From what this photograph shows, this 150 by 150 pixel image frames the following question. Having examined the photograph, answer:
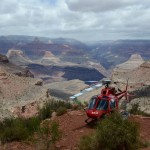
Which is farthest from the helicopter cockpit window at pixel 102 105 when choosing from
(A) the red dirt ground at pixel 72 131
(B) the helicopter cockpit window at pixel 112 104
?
(A) the red dirt ground at pixel 72 131

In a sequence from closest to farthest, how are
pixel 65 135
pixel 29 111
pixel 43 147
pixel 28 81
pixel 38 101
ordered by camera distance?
pixel 43 147 < pixel 65 135 < pixel 29 111 < pixel 38 101 < pixel 28 81

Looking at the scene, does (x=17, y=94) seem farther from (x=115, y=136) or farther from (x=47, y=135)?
(x=115, y=136)

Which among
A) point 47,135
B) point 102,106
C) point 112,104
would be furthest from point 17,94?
point 47,135

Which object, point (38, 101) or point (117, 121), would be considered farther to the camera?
point (38, 101)

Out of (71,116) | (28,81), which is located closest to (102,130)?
(71,116)

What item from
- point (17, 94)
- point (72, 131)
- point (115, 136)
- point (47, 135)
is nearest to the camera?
point (115, 136)

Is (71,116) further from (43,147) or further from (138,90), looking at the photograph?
(138,90)

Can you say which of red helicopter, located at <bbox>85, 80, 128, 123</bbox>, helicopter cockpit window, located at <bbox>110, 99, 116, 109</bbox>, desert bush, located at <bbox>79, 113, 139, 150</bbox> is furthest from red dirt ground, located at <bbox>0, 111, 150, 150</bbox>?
desert bush, located at <bbox>79, 113, 139, 150</bbox>
